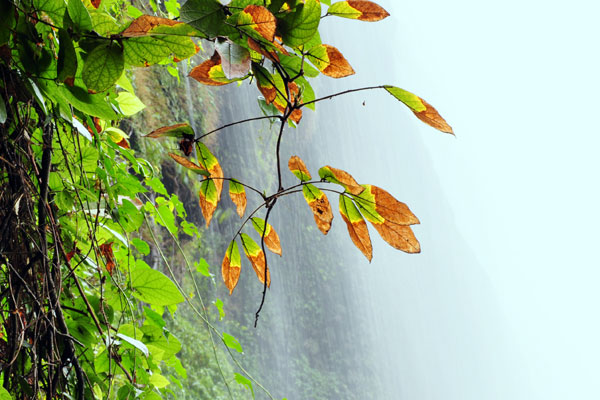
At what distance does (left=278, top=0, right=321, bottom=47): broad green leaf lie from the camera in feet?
0.82

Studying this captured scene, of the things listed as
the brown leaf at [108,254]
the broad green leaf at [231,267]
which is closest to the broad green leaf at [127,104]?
the brown leaf at [108,254]

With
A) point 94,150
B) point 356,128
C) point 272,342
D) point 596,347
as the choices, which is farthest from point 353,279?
point 596,347

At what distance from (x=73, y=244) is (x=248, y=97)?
7.96 metres

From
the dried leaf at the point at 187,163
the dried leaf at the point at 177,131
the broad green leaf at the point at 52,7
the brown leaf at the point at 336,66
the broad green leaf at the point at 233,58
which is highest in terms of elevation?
the broad green leaf at the point at 52,7

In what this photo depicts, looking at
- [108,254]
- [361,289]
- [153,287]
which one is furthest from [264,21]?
[361,289]

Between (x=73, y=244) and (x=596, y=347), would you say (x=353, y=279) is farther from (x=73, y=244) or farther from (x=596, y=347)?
(x=596, y=347)

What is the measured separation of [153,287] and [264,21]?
282mm

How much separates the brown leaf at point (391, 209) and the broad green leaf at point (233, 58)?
10 centimetres

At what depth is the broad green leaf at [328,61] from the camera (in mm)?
296

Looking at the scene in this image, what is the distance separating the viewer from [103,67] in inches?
9.4

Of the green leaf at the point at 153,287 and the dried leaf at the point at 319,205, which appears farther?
the green leaf at the point at 153,287

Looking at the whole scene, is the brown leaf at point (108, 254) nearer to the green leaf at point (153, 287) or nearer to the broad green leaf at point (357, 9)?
the green leaf at point (153, 287)

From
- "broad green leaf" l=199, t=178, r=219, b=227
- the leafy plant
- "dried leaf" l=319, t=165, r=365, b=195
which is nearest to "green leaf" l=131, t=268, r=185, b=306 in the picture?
the leafy plant

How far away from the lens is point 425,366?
55.7ft
